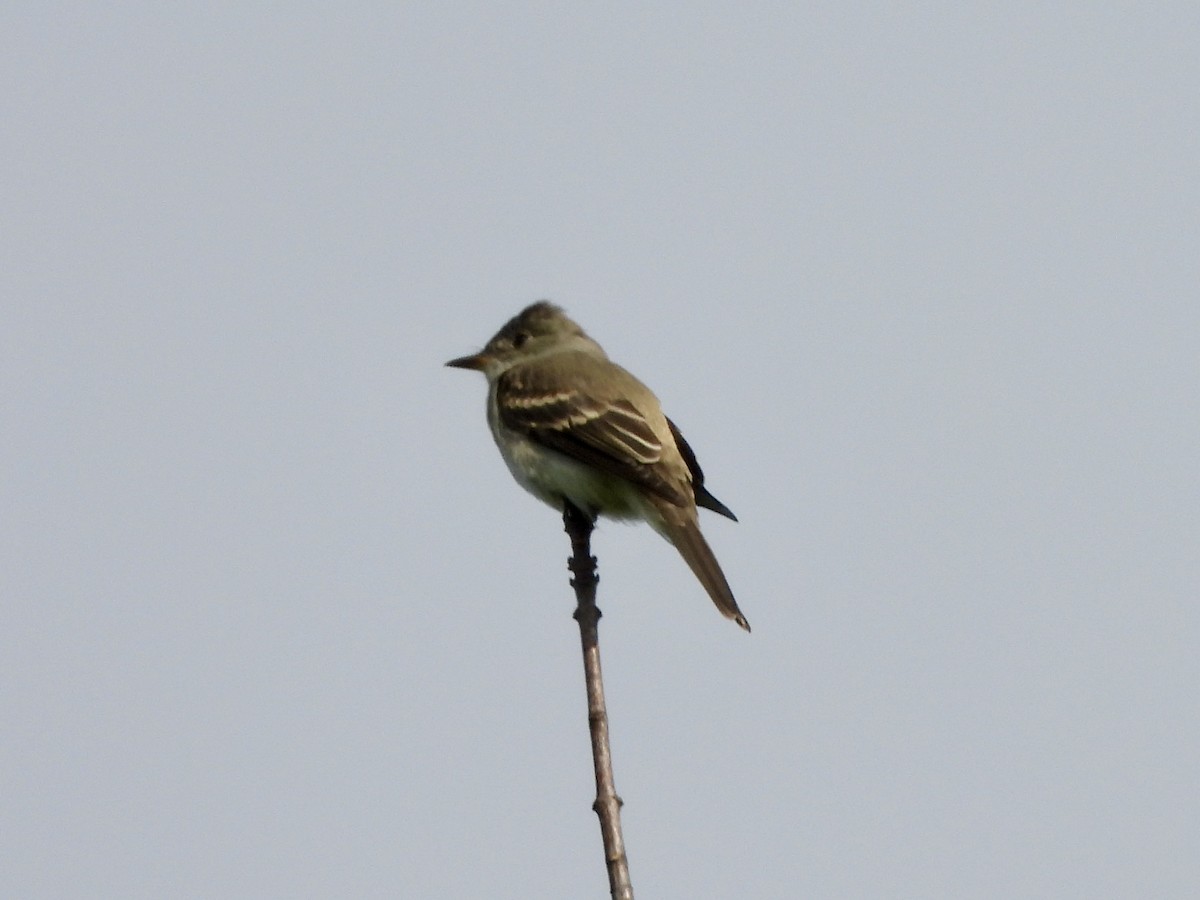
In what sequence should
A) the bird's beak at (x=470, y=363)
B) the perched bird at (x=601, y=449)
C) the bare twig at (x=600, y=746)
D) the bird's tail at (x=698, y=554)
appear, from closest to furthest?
1. the bare twig at (x=600, y=746)
2. the bird's tail at (x=698, y=554)
3. the perched bird at (x=601, y=449)
4. the bird's beak at (x=470, y=363)

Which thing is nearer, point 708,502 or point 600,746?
point 600,746

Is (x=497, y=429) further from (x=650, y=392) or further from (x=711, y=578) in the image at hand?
(x=711, y=578)

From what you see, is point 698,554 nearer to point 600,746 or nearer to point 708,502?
point 708,502

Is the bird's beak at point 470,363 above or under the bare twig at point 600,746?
above

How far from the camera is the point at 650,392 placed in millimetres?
9195

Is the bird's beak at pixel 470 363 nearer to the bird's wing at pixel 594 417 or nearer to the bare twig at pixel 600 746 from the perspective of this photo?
the bird's wing at pixel 594 417

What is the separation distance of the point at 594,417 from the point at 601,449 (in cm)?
26

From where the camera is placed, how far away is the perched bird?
8.24 meters

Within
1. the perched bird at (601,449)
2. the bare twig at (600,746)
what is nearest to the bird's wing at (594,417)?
the perched bird at (601,449)

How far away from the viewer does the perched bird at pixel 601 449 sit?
824 centimetres

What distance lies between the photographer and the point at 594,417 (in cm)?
863

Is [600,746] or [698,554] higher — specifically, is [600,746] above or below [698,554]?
below

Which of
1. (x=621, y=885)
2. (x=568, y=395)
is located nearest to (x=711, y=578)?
(x=568, y=395)

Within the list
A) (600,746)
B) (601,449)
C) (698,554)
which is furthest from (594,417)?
(600,746)
